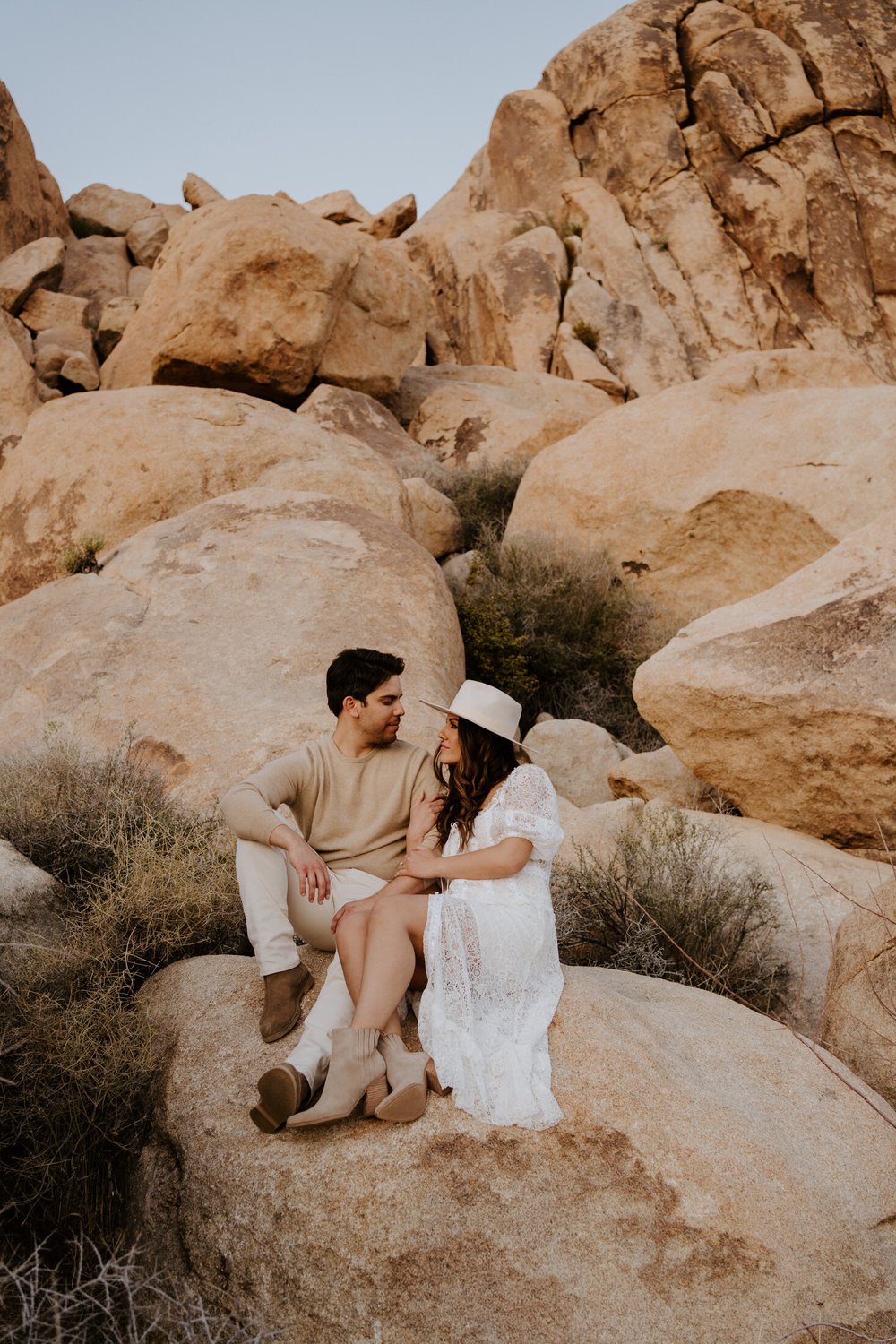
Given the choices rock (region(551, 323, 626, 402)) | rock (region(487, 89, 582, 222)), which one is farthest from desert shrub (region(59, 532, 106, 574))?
rock (region(487, 89, 582, 222))

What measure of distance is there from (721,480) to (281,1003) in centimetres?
745

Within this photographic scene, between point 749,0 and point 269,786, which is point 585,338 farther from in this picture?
point 269,786

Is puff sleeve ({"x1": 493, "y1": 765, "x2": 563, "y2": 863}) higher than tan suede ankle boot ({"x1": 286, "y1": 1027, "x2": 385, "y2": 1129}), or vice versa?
puff sleeve ({"x1": 493, "y1": 765, "x2": 563, "y2": 863})

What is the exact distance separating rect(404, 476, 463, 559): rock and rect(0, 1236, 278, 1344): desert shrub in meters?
8.60

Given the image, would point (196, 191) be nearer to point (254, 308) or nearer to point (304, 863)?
point (254, 308)

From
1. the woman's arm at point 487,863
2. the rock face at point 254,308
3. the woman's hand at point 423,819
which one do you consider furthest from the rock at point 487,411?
the woman's arm at point 487,863

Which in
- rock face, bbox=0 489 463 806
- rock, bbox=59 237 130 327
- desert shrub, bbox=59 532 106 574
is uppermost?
rock, bbox=59 237 130 327

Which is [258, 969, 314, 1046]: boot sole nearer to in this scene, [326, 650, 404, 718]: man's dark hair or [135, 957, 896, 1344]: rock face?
[135, 957, 896, 1344]: rock face

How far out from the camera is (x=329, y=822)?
3.88 meters

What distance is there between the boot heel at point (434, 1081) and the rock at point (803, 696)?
3.58 meters

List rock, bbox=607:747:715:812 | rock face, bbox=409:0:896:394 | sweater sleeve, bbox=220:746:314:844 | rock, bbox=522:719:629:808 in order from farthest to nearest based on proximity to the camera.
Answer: rock face, bbox=409:0:896:394, rock, bbox=522:719:629:808, rock, bbox=607:747:715:812, sweater sleeve, bbox=220:746:314:844

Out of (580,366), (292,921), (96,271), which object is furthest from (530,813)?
(96,271)

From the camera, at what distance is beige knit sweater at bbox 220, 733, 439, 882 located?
3857 mm

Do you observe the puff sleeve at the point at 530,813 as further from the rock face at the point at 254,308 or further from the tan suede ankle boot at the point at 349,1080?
the rock face at the point at 254,308
